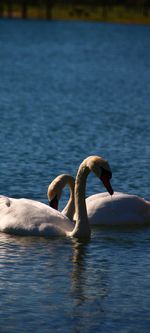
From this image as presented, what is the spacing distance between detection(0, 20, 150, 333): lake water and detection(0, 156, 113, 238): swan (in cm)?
18

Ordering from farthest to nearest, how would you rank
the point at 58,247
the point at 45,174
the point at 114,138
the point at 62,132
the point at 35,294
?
1. the point at 62,132
2. the point at 114,138
3. the point at 45,174
4. the point at 58,247
5. the point at 35,294

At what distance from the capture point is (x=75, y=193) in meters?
18.1

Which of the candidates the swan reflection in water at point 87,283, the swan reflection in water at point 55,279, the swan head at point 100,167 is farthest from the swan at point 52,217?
the swan reflection in water at point 87,283

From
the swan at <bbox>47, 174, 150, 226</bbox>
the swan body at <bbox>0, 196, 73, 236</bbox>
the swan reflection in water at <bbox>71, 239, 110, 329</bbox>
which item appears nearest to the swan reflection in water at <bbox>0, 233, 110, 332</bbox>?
the swan reflection in water at <bbox>71, 239, 110, 329</bbox>

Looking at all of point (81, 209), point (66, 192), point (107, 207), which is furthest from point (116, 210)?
point (66, 192)

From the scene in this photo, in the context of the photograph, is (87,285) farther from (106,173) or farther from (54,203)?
(54,203)

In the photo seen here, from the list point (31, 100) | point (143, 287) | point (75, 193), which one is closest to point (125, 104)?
point (31, 100)

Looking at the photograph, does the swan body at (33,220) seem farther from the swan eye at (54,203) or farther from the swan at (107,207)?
the swan at (107,207)

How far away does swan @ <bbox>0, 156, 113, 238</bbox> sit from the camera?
1783 centimetres

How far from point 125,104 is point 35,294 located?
32.1 meters

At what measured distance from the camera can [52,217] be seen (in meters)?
17.8

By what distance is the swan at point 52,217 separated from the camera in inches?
702

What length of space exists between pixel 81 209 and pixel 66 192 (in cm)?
463

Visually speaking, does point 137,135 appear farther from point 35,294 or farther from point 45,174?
point 35,294
